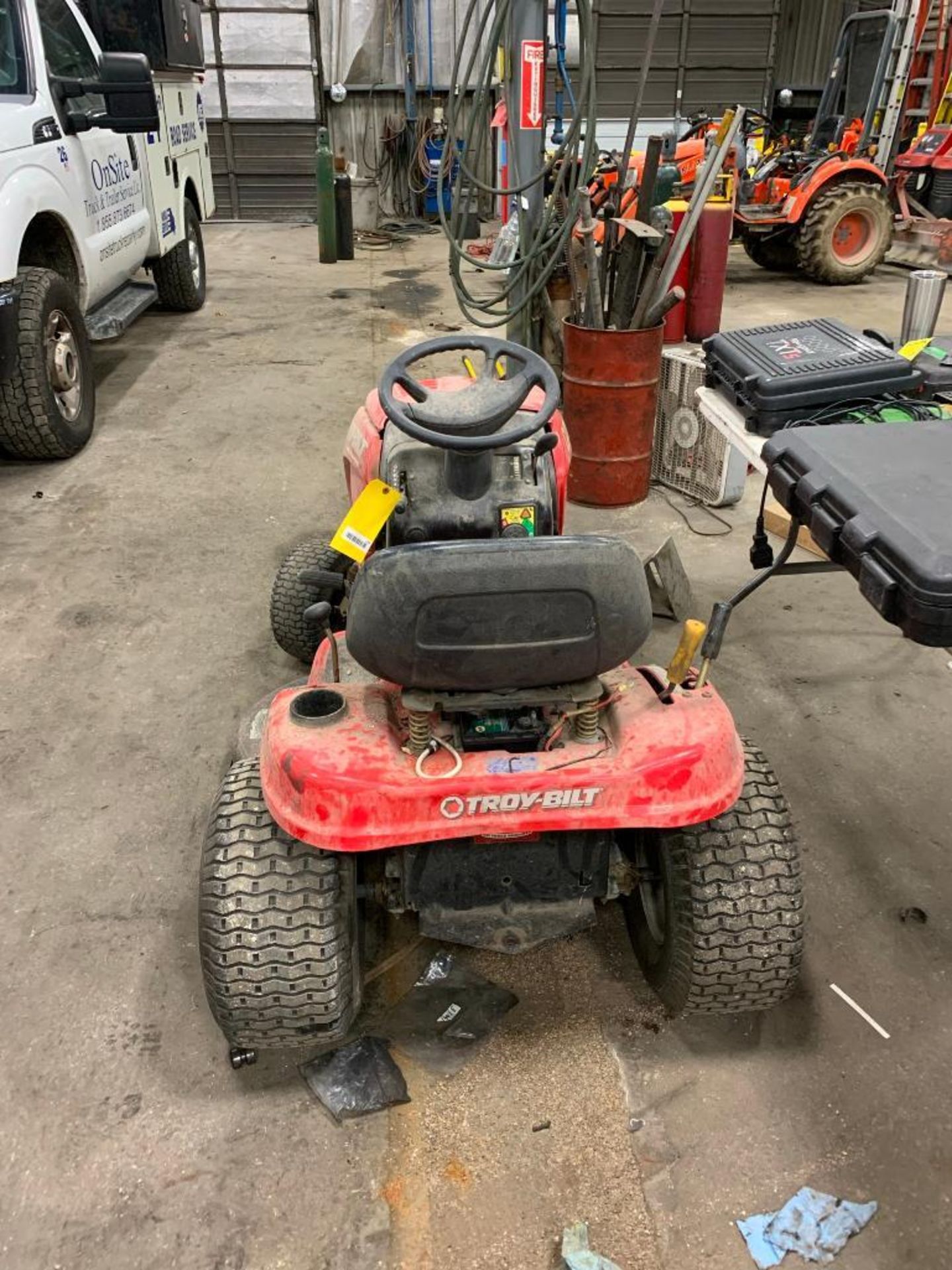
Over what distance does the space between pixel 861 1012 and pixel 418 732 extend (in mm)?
1125

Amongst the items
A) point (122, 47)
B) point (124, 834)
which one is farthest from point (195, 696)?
point (122, 47)

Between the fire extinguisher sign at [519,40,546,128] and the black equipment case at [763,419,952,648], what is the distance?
2910 millimetres

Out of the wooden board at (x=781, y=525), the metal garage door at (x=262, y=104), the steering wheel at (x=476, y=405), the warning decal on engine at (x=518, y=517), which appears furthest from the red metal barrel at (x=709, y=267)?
the metal garage door at (x=262, y=104)

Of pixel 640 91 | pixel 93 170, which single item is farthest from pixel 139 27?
pixel 640 91

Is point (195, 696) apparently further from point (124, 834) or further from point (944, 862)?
point (944, 862)

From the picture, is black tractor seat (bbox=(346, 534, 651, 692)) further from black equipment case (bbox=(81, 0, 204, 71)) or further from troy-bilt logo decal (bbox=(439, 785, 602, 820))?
black equipment case (bbox=(81, 0, 204, 71))

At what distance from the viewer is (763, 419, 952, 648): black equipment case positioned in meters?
1.38

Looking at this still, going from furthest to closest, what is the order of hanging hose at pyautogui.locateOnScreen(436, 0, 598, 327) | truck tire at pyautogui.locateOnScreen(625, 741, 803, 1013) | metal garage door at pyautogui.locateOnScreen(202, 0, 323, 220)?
1. metal garage door at pyautogui.locateOnScreen(202, 0, 323, 220)
2. hanging hose at pyautogui.locateOnScreen(436, 0, 598, 327)
3. truck tire at pyautogui.locateOnScreen(625, 741, 803, 1013)

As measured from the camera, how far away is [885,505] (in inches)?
60.7

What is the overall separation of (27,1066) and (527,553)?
4.59 feet

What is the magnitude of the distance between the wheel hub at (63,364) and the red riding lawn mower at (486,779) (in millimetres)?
3122

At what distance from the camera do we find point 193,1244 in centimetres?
158

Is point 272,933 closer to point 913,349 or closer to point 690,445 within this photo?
point 913,349

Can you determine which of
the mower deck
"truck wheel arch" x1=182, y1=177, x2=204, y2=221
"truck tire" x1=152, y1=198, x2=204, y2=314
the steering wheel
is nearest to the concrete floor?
the mower deck
